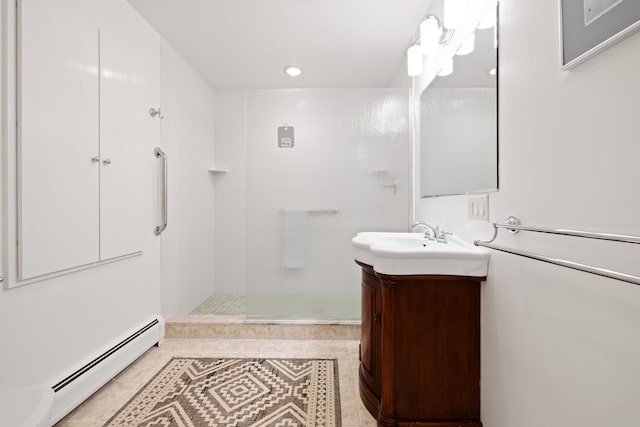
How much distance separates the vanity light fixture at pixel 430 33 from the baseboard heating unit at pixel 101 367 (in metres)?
2.59

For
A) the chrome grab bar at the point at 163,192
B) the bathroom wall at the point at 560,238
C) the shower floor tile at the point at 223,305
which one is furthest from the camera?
the shower floor tile at the point at 223,305

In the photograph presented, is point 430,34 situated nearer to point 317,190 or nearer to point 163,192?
point 317,190

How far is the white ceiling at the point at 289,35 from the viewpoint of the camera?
2.22 meters

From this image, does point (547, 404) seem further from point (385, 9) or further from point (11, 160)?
point (385, 9)

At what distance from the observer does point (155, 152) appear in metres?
2.50

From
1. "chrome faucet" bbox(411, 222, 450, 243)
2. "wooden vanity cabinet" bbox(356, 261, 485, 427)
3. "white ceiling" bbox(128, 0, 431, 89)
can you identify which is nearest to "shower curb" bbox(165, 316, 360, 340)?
"chrome faucet" bbox(411, 222, 450, 243)

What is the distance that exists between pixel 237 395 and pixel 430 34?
7.67 ft

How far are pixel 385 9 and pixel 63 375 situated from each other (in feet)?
9.24

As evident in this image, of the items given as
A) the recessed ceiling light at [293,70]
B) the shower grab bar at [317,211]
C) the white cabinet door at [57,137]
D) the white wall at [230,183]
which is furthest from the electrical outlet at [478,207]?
the white wall at [230,183]

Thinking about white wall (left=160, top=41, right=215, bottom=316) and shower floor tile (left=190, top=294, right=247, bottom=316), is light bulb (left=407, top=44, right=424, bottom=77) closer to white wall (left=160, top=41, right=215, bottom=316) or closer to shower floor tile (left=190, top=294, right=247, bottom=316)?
white wall (left=160, top=41, right=215, bottom=316)

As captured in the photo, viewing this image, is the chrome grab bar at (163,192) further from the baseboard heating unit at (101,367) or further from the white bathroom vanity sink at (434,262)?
the white bathroom vanity sink at (434,262)

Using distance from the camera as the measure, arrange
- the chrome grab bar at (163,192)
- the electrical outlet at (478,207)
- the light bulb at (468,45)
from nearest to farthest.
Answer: the electrical outlet at (478,207)
the light bulb at (468,45)
the chrome grab bar at (163,192)

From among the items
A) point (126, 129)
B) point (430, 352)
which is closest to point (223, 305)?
point (126, 129)

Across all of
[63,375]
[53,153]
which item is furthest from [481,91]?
[63,375]
